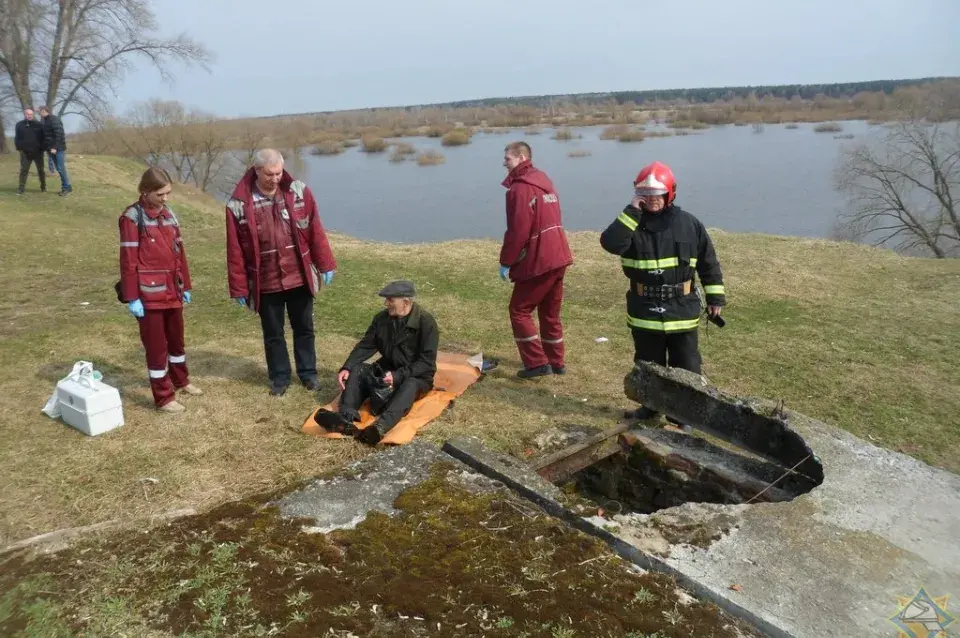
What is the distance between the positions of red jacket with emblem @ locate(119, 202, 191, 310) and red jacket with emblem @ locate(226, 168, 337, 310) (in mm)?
394

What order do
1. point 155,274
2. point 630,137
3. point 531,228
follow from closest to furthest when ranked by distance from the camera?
point 155,274
point 531,228
point 630,137

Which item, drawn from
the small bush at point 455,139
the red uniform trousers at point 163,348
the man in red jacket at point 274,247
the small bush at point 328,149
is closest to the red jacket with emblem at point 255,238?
the man in red jacket at point 274,247

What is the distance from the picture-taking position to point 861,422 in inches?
229

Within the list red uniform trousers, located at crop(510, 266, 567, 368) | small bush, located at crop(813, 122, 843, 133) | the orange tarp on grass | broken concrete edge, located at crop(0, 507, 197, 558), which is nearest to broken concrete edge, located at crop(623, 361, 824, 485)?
red uniform trousers, located at crop(510, 266, 567, 368)

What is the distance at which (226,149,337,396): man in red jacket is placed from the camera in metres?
5.14

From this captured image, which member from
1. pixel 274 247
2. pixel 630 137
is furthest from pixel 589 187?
pixel 274 247

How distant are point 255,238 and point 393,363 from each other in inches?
54.3

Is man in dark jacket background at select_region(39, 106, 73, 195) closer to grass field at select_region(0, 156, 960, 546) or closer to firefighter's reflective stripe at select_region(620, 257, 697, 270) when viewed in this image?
grass field at select_region(0, 156, 960, 546)

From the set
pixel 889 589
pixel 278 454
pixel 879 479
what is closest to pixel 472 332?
pixel 278 454

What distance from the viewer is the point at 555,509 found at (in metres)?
3.50

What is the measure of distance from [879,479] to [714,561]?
1.24 m

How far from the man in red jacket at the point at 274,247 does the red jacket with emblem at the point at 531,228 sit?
1.52 meters

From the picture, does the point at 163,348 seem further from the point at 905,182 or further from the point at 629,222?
the point at 905,182

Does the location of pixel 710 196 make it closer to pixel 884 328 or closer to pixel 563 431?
pixel 884 328
